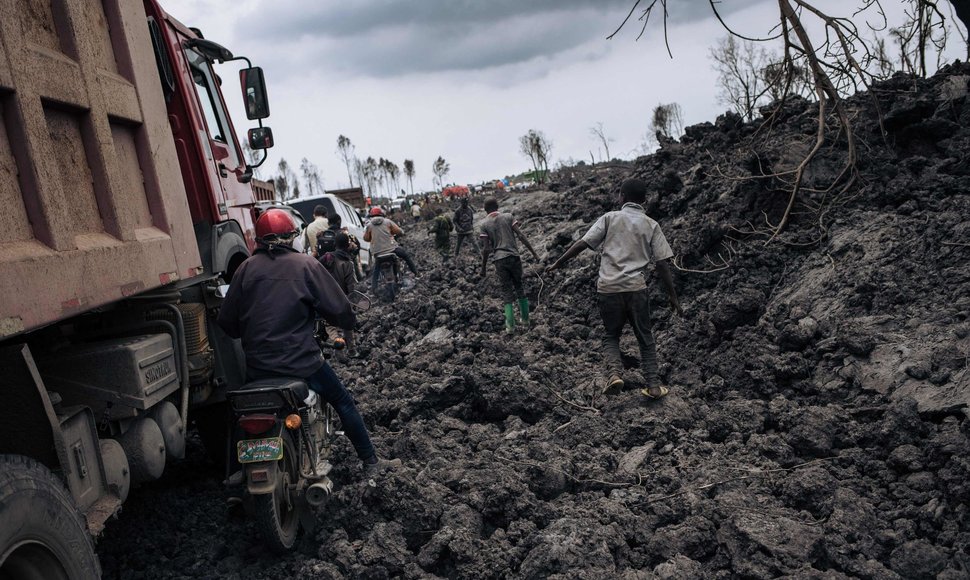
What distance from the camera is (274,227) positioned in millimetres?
4332

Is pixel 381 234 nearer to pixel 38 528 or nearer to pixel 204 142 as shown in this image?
pixel 204 142

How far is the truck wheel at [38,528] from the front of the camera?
228 centimetres

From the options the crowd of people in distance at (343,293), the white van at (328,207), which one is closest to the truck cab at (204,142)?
the crowd of people in distance at (343,293)

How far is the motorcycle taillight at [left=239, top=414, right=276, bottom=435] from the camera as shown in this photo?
153 inches

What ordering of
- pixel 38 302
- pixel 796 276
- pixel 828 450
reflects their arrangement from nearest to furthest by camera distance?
pixel 38 302
pixel 828 450
pixel 796 276

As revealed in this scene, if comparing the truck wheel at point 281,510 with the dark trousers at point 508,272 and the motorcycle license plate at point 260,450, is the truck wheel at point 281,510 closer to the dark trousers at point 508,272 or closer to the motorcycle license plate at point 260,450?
the motorcycle license plate at point 260,450

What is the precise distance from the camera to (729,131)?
1181cm

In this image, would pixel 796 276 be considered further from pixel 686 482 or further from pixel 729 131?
pixel 729 131

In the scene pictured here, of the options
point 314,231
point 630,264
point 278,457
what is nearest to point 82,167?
point 278,457

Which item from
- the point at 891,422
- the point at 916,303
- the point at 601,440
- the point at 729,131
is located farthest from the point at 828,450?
the point at 729,131

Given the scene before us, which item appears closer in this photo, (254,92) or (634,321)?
(254,92)

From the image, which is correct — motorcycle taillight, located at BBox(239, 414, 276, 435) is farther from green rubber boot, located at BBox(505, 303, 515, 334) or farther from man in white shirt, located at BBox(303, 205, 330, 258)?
man in white shirt, located at BBox(303, 205, 330, 258)

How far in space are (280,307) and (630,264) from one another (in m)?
3.09

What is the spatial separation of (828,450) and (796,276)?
10.4ft
